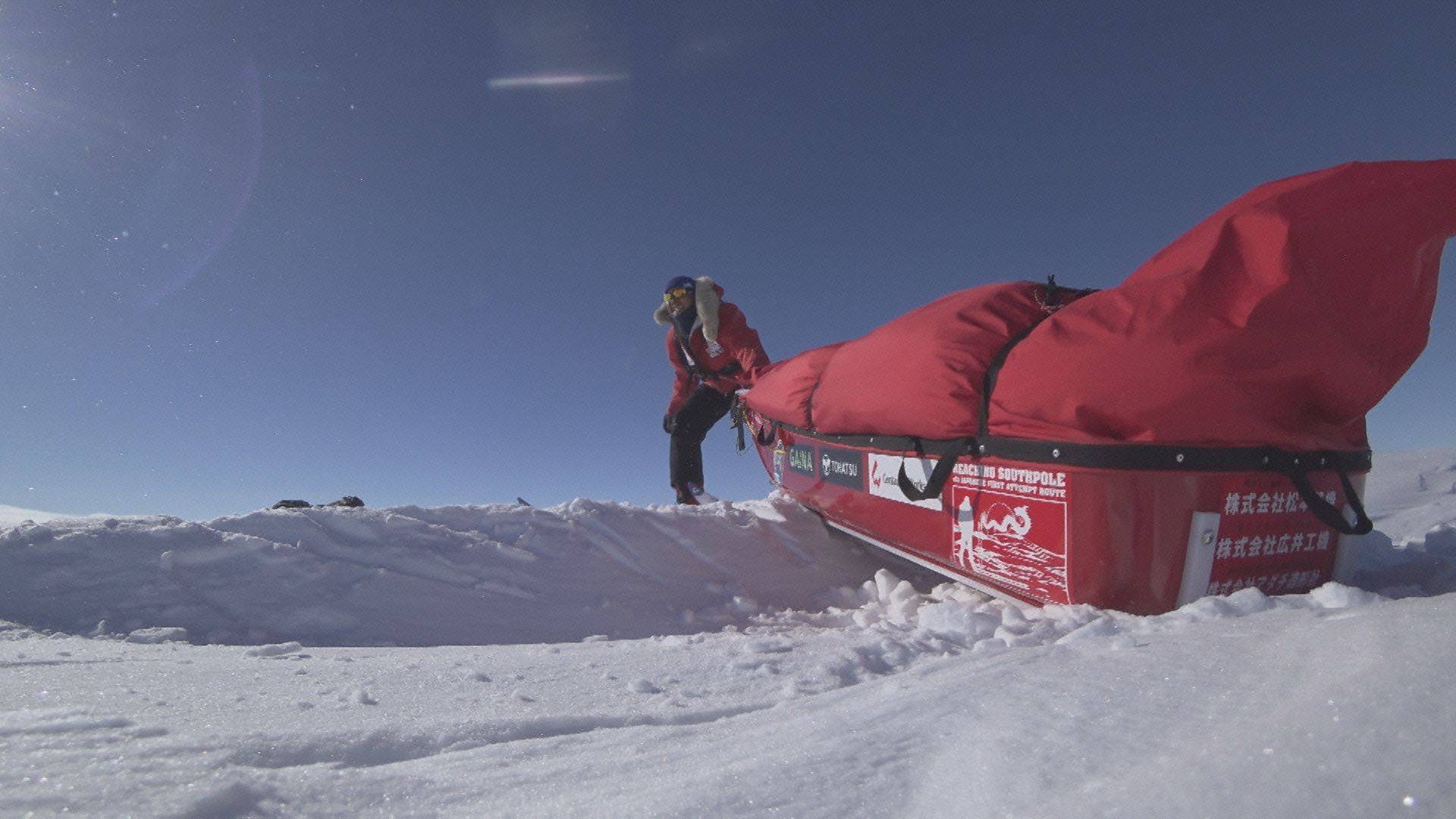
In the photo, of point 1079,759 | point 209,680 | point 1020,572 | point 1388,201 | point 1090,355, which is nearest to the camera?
point 1079,759

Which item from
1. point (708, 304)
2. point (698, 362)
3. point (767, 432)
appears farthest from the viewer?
point (698, 362)

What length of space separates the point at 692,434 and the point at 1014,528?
3721mm

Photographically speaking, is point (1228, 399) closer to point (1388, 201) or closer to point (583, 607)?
point (1388, 201)

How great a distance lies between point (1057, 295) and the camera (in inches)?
89.7

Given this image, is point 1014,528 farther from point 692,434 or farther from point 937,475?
point 692,434

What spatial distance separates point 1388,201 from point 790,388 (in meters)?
2.54

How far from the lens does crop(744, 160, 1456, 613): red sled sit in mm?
1542

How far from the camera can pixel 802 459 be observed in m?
3.71

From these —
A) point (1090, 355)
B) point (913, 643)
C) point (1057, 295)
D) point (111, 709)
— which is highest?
point (1057, 295)

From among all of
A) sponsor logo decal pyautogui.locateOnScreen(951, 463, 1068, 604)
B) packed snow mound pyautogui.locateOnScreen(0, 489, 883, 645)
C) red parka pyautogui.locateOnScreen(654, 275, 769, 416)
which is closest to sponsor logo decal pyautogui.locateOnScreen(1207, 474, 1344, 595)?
sponsor logo decal pyautogui.locateOnScreen(951, 463, 1068, 604)

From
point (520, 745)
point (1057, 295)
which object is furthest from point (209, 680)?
point (1057, 295)

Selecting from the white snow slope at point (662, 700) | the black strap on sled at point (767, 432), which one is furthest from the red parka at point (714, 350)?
→ the white snow slope at point (662, 700)

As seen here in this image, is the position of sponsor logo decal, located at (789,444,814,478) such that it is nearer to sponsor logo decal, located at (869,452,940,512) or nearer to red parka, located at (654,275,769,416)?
sponsor logo decal, located at (869,452,940,512)

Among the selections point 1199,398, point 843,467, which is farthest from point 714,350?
point 1199,398
